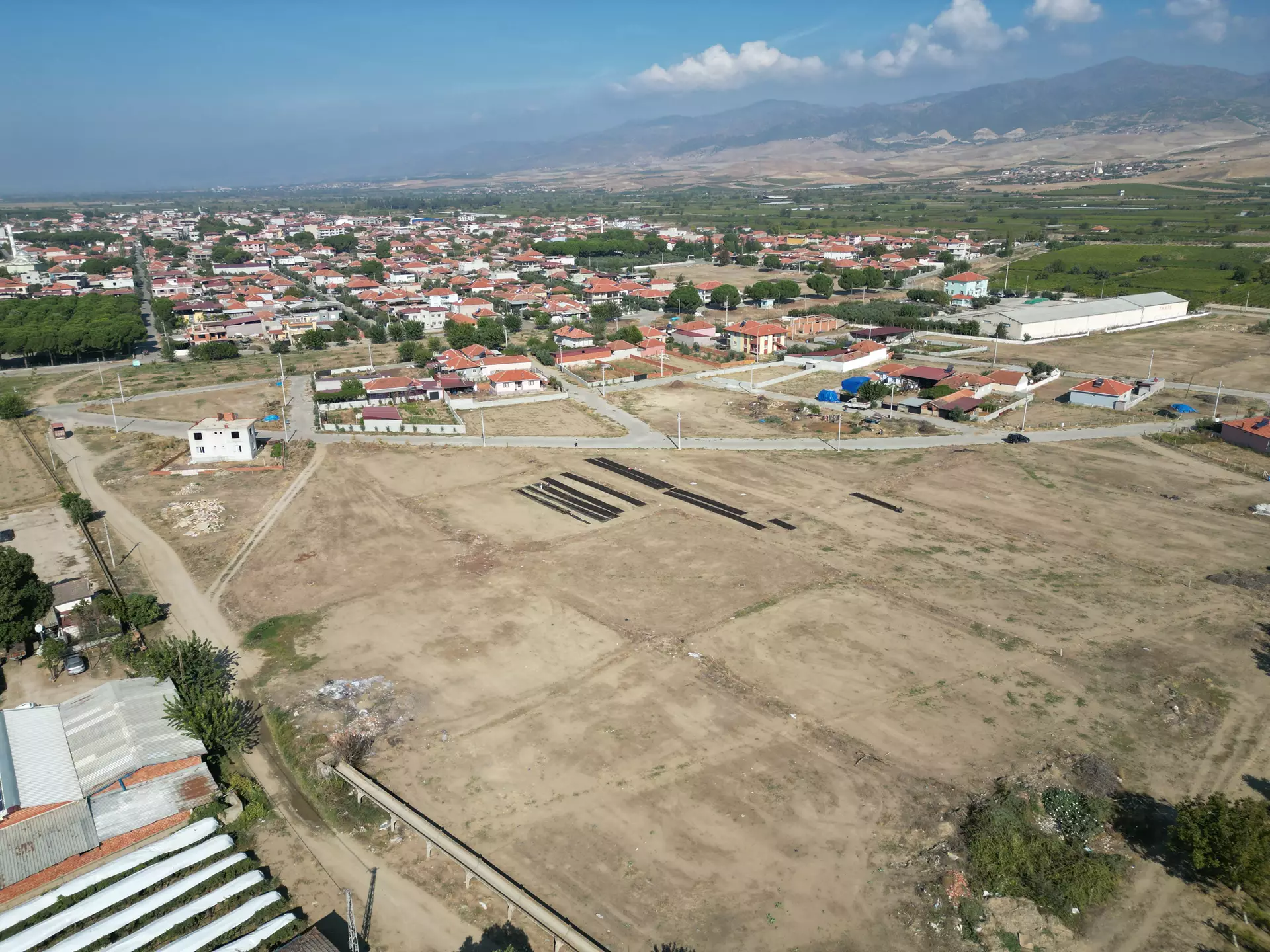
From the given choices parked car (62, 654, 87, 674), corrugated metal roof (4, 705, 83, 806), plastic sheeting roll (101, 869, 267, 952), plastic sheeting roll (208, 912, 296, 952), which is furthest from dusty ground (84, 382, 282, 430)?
plastic sheeting roll (208, 912, 296, 952)

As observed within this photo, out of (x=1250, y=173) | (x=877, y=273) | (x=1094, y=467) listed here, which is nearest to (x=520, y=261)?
(x=877, y=273)

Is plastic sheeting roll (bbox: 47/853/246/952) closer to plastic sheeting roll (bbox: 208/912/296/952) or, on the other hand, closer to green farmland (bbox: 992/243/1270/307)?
plastic sheeting roll (bbox: 208/912/296/952)

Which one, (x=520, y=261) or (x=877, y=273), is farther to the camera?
(x=520, y=261)

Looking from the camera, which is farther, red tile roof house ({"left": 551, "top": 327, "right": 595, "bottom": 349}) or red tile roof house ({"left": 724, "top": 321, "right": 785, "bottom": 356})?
red tile roof house ({"left": 551, "top": 327, "right": 595, "bottom": 349})

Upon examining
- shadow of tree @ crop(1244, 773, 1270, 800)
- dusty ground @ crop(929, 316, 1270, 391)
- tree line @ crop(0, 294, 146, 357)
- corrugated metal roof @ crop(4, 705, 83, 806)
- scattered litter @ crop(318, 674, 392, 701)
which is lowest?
dusty ground @ crop(929, 316, 1270, 391)

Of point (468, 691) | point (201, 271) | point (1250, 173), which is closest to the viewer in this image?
point (468, 691)

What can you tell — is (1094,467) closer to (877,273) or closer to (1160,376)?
(1160,376)
